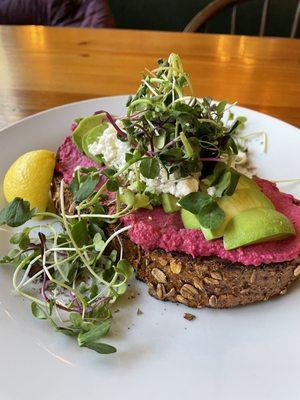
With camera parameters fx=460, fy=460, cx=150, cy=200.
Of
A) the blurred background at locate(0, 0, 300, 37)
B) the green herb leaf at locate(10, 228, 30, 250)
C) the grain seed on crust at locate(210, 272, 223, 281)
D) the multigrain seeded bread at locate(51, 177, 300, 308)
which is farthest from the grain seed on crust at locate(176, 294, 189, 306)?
the blurred background at locate(0, 0, 300, 37)

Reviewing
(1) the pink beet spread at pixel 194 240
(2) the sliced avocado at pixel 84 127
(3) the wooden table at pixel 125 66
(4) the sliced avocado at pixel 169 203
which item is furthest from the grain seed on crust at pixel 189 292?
(3) the wooden table at pixel 125 66

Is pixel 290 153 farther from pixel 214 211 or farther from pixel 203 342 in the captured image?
pixel 203 342

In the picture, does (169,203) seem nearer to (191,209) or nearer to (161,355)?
(191,209)

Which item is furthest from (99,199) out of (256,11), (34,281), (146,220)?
(256,11)

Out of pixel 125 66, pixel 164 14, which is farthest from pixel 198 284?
pixel 164 14

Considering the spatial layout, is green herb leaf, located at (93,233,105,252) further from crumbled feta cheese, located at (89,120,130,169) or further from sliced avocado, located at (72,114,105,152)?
sliced avocado, located at (72,114,105,152)

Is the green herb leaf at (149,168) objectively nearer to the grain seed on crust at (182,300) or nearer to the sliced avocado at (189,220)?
the sliced avocado at (189,220)
